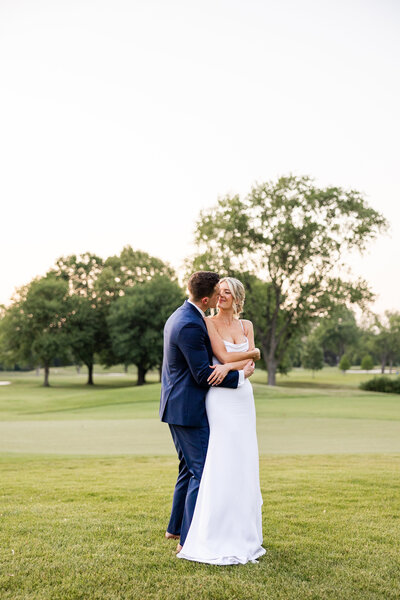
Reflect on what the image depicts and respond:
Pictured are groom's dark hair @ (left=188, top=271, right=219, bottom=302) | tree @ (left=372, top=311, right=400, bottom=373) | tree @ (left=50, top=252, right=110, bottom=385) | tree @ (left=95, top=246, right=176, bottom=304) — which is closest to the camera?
groom's dark hair @ (left=188, top=271, right=219, bottom=302)

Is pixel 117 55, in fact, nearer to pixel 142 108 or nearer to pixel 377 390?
pixel 142 108

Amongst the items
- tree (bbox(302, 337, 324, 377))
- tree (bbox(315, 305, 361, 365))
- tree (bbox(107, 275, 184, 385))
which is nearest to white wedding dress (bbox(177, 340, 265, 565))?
tree (bbox(107, 275, 184, 385))

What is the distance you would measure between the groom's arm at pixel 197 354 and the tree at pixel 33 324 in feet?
170

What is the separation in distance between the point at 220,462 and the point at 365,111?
966 inches

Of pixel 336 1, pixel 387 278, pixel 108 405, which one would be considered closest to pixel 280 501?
pixel 336 1

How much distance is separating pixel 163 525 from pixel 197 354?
226 cm

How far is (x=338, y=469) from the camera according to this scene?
10.2 metres

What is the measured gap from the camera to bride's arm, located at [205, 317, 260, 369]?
5.11m

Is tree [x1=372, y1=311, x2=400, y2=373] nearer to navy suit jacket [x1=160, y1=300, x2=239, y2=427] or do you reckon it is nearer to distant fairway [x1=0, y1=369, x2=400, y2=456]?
distant fairway [x1=0, y1=369, x2=400, y2=456]

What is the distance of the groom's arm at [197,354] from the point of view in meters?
4.92

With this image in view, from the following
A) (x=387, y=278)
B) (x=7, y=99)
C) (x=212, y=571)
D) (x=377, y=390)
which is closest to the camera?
(x=212, y=571)

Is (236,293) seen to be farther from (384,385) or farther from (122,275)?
(122,275)

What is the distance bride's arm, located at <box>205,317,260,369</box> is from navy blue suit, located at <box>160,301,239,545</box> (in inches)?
2.4

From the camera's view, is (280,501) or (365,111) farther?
(365,111)
